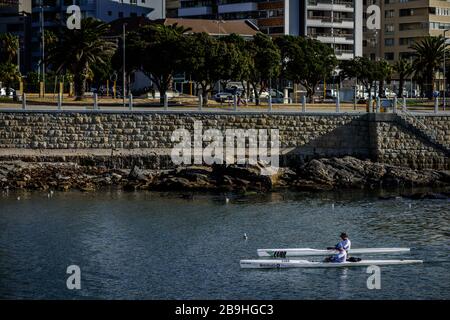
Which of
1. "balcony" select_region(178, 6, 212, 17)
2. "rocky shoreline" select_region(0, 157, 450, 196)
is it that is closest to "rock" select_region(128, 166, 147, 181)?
"rocky shoreline" select_region(0, 157, 450, 196)

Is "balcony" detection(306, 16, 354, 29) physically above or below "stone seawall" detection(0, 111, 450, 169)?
above

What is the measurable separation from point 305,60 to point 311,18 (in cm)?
3882

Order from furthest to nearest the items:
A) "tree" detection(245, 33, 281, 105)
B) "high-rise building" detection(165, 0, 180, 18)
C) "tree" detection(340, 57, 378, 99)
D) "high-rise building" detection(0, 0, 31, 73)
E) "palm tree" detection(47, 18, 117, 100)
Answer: "high-rise building" detection(165, 0, 180, 18) → "high-rise building" detection(0, 0, 31, 73) → "tree" detection(340, 57, 378, 99) → "tree" detection(245, 33, 281, 105) → "palm tree" detection(47, 18, 117, 100)

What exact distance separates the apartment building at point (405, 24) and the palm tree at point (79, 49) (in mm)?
69103

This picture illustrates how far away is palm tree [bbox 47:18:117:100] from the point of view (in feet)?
278

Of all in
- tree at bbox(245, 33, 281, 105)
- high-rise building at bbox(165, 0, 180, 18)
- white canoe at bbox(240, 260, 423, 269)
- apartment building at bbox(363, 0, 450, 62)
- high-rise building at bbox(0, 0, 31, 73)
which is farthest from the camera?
high-rise building at bbox(165, 0, 180, 18)

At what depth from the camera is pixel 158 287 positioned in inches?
1409

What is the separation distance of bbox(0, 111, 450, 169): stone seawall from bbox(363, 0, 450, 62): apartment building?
80224mm

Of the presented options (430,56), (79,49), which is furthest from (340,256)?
(430,56)

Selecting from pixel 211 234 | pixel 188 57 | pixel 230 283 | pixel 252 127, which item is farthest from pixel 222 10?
pixel 230 283

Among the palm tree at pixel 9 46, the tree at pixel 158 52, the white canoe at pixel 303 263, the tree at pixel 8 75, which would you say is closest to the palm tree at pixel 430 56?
the tree at pixel 158 52

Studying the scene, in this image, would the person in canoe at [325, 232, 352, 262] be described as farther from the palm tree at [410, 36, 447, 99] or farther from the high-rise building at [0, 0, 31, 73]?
the high-rise building at [0, 0, 31, 73]

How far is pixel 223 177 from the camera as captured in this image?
61.3m

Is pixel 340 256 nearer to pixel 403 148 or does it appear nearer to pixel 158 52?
pixel 403 148
